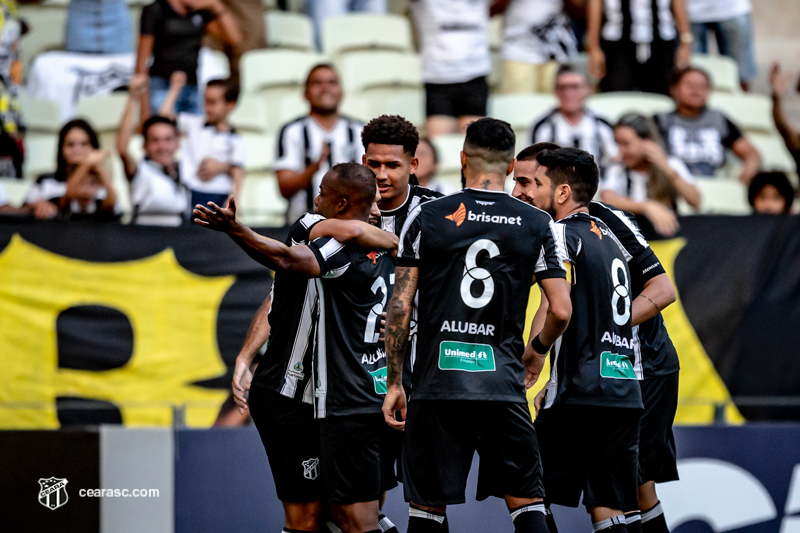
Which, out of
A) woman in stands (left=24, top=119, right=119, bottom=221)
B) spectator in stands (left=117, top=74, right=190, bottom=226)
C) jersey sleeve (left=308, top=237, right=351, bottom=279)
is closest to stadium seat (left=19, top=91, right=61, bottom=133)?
woman in stands (left=24, top=119, right=119, bottom=221)

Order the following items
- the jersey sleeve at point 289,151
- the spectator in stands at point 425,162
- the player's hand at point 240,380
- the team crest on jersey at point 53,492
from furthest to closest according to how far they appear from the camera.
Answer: the jersey sleeve at point 289,151 < the spectator in stands at point 425,162 < the team crest on jersey at point 53,492 < the player's hand at point 240,380

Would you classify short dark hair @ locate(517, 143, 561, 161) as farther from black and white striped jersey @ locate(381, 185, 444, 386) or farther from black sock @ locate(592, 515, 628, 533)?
black sock @ locate(592, 515, 628, 533)

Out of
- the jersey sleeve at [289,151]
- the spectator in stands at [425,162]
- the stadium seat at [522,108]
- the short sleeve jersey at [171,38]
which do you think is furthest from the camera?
the stadium seat at [522,108]

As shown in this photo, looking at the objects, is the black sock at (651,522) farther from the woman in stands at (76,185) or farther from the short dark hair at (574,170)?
the woman in stands at (76,185)

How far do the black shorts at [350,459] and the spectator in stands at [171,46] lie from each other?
5.45 metres

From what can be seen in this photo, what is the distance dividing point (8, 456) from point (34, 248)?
1519 millimetres

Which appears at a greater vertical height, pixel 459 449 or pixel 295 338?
pixel 295 338

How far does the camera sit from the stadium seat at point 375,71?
11648 millimetres

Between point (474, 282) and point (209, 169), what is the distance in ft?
15.0

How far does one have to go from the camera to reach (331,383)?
5156 mm

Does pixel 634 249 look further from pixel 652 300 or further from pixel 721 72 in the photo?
pixel 721 72

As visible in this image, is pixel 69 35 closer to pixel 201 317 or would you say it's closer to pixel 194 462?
pixel 201 317

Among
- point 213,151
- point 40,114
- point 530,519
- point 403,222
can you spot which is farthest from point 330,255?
point 40,114

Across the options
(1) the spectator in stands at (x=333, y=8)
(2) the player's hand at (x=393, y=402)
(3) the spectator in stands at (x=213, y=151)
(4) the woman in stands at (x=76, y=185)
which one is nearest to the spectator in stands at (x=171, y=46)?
(3) the spectator in stands at (x=213, y=151)
